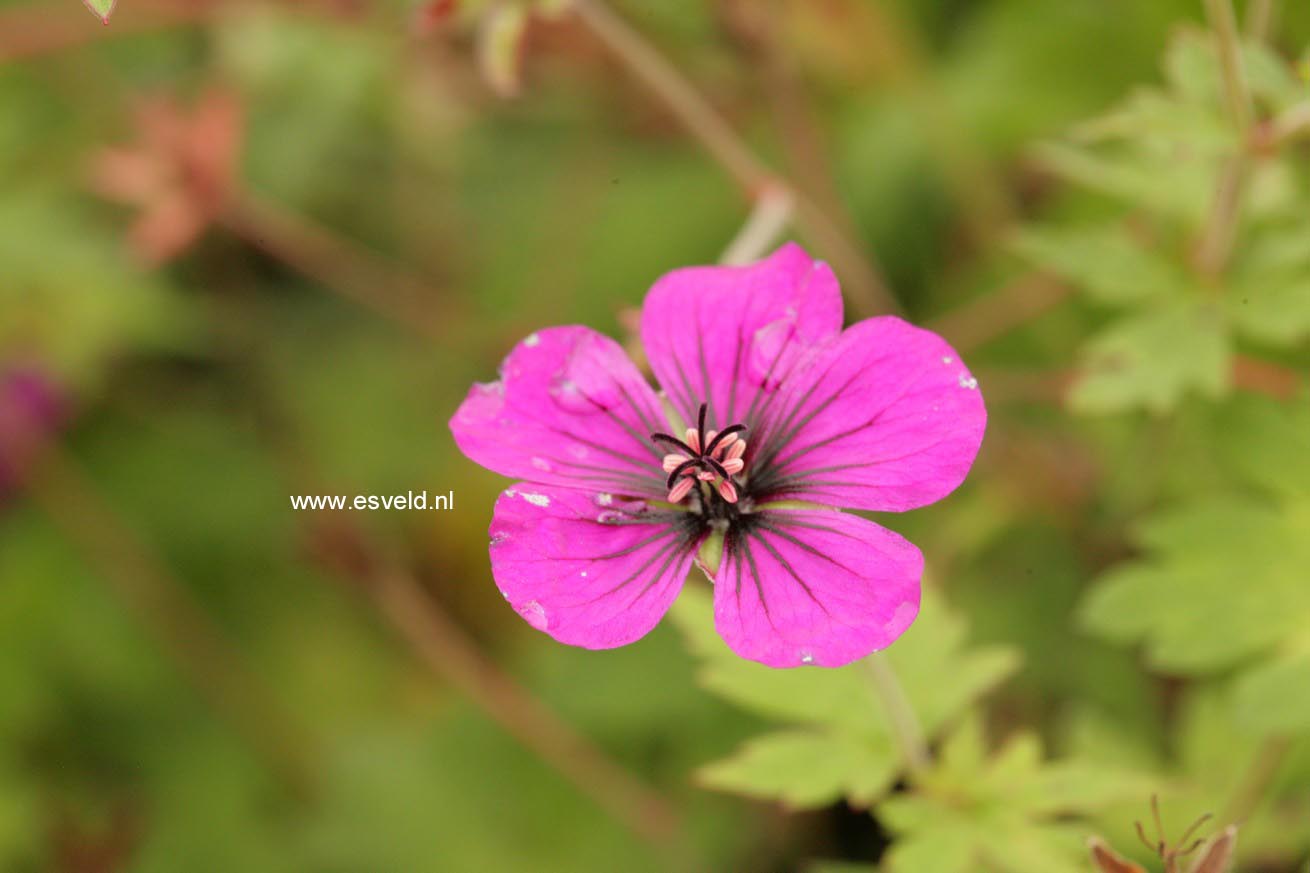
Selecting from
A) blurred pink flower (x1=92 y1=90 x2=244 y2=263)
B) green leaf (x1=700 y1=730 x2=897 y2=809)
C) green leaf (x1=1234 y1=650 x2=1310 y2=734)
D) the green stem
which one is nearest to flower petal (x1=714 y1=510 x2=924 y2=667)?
green leaf (x1=700 y1=730 x2=897 y2=809)

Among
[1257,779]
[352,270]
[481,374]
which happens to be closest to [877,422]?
[1257,779]

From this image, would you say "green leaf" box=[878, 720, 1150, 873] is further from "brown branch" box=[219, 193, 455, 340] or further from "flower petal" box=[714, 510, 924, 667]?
"brown branch" box=[219, 193, 455, 340]

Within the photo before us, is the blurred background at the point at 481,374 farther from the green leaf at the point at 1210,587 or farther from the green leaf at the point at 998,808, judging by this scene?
the green leaf at the point at 998,808

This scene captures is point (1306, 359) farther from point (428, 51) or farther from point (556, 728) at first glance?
point (428, 51)

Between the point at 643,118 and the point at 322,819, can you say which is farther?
the point at 643,118

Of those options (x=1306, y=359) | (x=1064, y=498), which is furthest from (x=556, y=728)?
(x=1306, y=359)

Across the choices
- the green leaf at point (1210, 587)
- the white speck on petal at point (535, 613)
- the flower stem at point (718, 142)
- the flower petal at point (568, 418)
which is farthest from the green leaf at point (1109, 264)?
the white speck on petal at point (535, 613)
